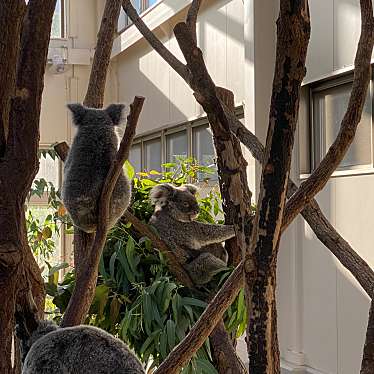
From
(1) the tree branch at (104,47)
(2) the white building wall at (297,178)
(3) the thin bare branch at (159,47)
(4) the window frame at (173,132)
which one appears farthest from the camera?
(4) the window frame at (173,132)

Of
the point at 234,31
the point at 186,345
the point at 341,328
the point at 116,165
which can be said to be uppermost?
the point at 234,31

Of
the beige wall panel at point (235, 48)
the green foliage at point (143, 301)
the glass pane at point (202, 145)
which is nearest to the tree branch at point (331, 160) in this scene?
the green foliage at point (143, 301)

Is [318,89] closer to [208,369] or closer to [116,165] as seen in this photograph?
[208,369]

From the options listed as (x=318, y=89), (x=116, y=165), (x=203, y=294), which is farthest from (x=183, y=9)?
(x=116, y=165)

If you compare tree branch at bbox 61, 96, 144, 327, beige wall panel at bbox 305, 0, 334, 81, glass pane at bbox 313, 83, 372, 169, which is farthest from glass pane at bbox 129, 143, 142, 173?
tree branch at bbox 61, 96, 144, 327

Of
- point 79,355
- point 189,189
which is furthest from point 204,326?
point 189,189

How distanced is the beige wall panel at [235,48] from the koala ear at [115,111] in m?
4.37

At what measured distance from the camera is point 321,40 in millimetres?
4777

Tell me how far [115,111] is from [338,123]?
3490 mm

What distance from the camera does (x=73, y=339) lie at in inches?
32.9

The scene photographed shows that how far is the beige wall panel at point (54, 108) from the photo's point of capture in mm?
8883

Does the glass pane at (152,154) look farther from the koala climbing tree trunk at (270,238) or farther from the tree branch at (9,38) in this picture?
the tree branch at (9,38)

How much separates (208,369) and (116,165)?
5.05 ft

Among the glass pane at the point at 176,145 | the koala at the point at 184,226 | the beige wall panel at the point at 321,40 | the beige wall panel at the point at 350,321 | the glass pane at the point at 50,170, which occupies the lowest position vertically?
the beige wall panel at the point at 350,321
